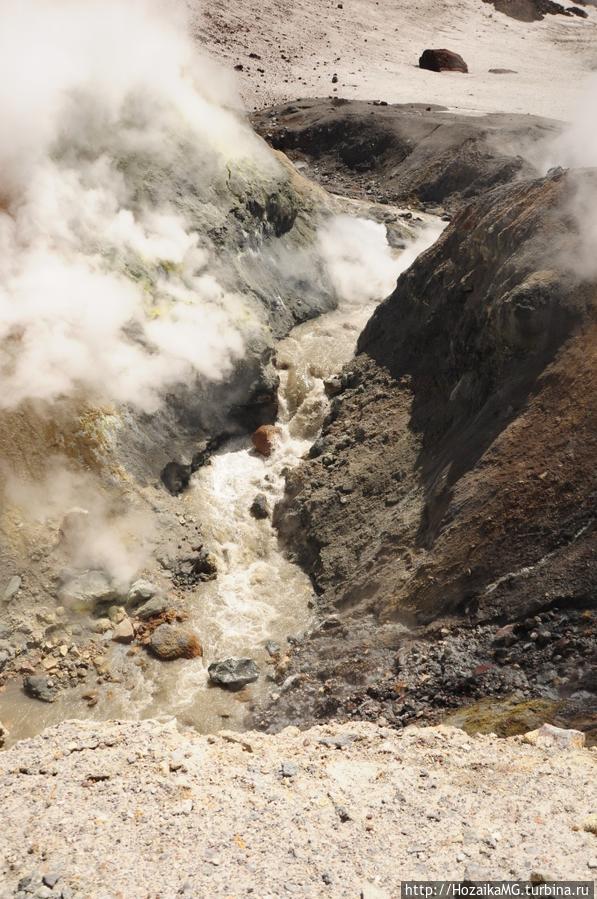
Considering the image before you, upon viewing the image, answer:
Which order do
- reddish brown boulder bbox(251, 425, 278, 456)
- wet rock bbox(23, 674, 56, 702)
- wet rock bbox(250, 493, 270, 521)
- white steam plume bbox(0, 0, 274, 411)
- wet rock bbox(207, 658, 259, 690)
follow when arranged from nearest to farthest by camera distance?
wet rock bbox(23, 674, 56, 702)
wet rock bbox(207, 658, 259, 690)
white steam plume bbox(0, 0, 274, 411)
wet rock bbox(250, 493, 270, 521)
reddish brown boulder bbox(251, 425, 278, 456)

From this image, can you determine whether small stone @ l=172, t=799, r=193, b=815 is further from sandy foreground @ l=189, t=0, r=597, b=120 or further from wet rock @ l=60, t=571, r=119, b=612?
sandy foreground @ l=189, t=0, r=597, b=120

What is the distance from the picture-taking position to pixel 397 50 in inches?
1742

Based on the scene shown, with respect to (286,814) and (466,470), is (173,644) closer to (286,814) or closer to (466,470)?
(286,814)

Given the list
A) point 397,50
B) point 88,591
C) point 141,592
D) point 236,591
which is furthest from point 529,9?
point 88,591

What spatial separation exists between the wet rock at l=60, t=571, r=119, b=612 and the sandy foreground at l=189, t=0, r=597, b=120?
2985 centimetres

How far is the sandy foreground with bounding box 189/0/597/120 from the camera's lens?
36906 mm

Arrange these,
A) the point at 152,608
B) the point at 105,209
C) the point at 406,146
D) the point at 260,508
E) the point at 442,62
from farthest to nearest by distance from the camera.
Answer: the point at 442,62, the point at 406,146, the point at 105,209, the point at 260,508, the point at 152,608

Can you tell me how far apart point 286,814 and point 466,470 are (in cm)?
494

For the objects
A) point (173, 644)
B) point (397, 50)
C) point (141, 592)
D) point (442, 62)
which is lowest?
point (173, 644)

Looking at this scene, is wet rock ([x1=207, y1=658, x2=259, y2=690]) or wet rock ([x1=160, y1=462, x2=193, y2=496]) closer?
wet rock ([x1=207, y1=658, x2=259, y2=690])

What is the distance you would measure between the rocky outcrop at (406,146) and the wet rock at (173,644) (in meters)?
20.1

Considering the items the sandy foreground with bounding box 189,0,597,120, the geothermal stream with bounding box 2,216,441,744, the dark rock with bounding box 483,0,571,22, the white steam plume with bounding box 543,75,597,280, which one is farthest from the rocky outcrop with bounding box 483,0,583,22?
the geothermal stream with bounding box 2,216,441,744

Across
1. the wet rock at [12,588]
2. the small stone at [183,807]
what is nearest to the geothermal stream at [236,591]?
the wet rock at [12,588]

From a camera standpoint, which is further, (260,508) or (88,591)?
(260,508)
